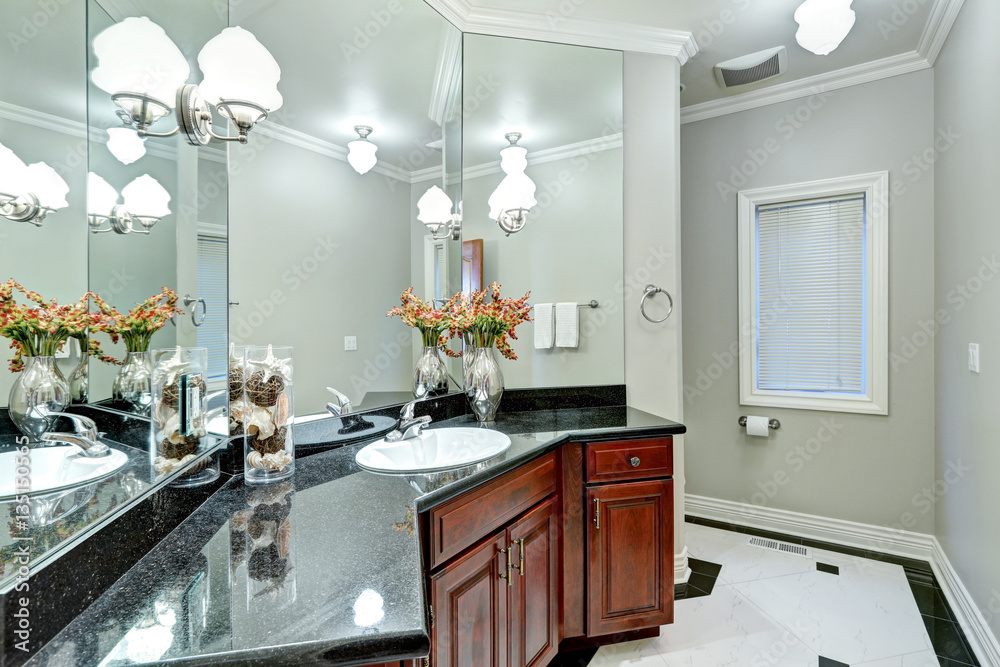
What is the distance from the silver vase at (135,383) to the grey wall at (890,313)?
110 inches

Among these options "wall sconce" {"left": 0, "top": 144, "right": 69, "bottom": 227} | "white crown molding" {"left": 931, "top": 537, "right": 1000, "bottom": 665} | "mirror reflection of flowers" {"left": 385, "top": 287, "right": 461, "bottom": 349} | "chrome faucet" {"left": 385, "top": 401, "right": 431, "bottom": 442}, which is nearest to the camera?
"wall sconce" {"left": 0, "top": 144, "right": 69, "bottom": 227}

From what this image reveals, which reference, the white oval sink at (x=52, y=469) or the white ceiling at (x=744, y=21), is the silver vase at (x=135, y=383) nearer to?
the white oval sink at (x=52, y=469)

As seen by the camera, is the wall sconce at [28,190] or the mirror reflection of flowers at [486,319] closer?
the wall sconce at [28,190]

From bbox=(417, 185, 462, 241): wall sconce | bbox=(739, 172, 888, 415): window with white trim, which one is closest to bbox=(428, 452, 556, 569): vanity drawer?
bbox=(417, 185, 462, 241): wall sconce

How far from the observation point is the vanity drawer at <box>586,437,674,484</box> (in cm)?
182

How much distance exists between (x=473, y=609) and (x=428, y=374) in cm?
93

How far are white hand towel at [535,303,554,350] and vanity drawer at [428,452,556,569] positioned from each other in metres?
0.81

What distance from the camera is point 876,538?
8.73 feet

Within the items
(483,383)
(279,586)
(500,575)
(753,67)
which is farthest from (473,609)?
(753,67)

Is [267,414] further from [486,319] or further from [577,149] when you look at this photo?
[577,149]

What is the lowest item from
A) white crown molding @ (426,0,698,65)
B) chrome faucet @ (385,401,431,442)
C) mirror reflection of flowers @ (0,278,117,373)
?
chrome faucet @ (385,401,431,442)

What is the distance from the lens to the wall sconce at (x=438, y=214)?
2.06 meters

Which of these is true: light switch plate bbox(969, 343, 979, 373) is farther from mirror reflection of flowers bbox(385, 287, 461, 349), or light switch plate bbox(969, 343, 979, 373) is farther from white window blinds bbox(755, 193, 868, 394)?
mirror reflection of flowers bbox(385, 287, 461, 349)

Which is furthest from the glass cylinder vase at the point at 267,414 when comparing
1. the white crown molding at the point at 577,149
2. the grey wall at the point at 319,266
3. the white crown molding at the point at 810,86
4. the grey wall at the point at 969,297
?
the white crown molding at the point at 810,86
